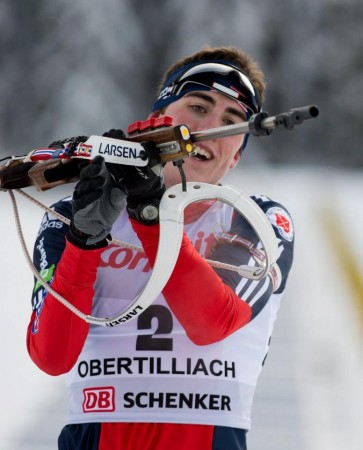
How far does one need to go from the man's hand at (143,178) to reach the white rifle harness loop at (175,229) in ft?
0.10

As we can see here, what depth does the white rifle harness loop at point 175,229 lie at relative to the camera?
73.7 inches

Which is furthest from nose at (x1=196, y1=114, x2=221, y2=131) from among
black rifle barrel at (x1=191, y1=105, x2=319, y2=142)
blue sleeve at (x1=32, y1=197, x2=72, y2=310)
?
black rifle barrel at (x1=191, y1=105, x2=319, y2=142)

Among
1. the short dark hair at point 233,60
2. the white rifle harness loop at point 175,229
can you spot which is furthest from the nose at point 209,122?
the white rifle harness loop at point 175,229

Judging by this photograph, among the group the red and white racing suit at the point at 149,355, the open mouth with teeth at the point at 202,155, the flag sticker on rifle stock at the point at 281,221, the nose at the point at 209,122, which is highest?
the nose at the point at 209,122

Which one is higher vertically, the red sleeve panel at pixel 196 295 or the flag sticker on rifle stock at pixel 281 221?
the flag sticker on rifle stock at pixel 281 221

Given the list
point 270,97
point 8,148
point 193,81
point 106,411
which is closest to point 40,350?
point 106,411

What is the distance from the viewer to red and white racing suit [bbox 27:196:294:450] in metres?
2.20

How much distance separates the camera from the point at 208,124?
95.6 inches

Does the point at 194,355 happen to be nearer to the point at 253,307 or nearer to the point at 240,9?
the point at 253,307

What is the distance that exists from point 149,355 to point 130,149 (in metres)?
0.66

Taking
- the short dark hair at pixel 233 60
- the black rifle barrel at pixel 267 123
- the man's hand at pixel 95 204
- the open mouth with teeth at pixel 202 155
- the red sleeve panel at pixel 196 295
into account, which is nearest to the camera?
the black rifle barrel at pixel 267 123

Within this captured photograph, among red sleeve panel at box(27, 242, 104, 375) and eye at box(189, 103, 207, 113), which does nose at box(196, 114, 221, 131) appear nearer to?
eye at box(189, 103, 207, 113)

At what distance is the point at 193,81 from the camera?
2521mm

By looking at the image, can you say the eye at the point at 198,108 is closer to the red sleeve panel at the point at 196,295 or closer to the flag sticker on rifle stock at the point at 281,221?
the flag sticker on rifle stock at the point at 281,221
